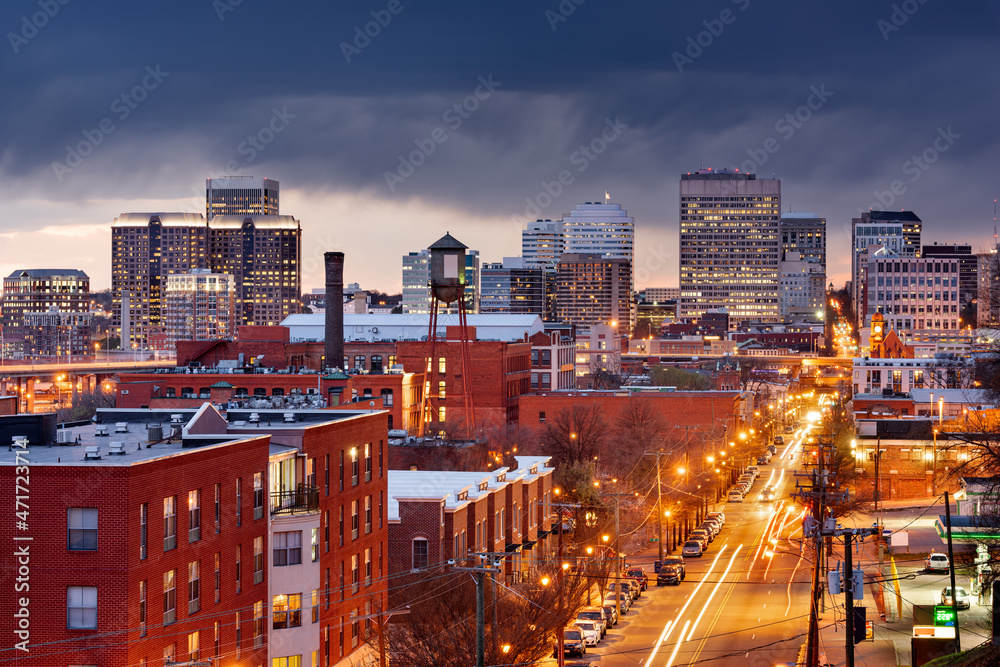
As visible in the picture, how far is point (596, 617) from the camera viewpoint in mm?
51969

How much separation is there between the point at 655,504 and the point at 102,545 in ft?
181

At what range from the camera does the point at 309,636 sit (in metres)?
39.6

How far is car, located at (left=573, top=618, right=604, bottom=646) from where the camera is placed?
49.1 meters

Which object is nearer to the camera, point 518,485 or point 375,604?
point 375,604

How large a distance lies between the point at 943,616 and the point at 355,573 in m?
20.3

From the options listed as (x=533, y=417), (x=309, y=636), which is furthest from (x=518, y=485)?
(x=533, y=417)

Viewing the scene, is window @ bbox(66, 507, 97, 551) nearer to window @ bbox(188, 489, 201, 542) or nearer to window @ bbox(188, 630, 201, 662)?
window @ bbox(188, 489, 201, 542)

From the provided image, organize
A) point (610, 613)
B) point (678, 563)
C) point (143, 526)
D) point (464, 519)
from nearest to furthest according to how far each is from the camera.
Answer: point (143, 526) < point (464, 519) < point (610, 613) < point (678, 563)

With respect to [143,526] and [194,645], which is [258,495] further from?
[143,526]

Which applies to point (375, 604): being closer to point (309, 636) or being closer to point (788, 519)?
point (309, 636)

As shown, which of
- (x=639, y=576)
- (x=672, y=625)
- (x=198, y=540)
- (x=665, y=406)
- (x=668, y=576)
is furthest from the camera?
(x=665, y=406)

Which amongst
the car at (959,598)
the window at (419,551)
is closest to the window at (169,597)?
the window at (419,551)

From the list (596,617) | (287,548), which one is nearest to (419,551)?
(596,617)

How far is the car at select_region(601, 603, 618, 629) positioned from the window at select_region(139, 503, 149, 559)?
1028 inches
